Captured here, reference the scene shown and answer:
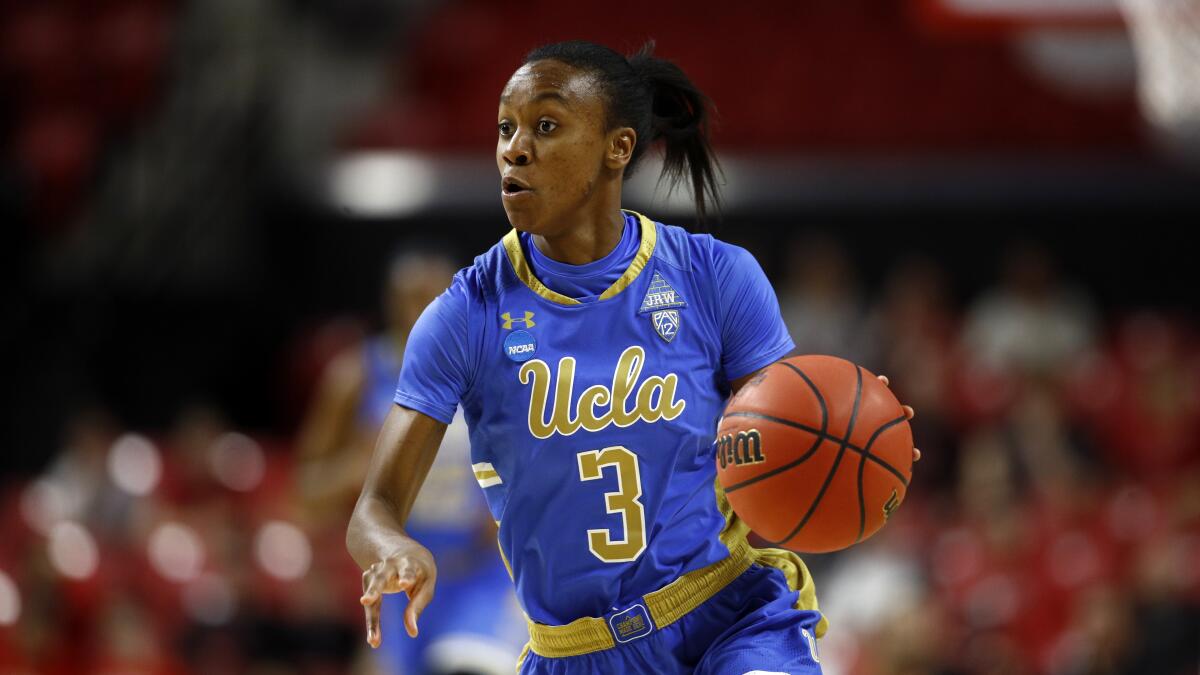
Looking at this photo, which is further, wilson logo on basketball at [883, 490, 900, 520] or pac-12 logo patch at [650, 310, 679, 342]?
pac-12 logo patch at [650, 310, 679, 342]

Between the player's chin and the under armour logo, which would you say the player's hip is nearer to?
the under armour logo

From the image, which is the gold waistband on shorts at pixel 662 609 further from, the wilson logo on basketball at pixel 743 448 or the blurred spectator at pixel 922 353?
the blurred spectator at pixel 922 353

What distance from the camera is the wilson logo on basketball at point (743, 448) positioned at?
3658 mm

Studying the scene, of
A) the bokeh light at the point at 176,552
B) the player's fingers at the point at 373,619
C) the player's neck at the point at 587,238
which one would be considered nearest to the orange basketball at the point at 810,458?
the player's neck at the point at 587,238

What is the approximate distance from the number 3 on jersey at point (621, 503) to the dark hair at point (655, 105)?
71cm

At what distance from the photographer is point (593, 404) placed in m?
3.78

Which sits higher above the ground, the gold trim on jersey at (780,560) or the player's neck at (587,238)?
the player's neck at (587,238)

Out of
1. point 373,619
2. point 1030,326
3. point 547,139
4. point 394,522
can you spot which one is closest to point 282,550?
point 1030,326

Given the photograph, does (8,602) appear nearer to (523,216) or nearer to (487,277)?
(487,277)

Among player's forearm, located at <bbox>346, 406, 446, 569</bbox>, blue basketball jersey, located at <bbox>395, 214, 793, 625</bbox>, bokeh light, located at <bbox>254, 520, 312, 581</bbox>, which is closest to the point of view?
player's forearm, located at <bbox>346, 406, 446, 569</bbox>

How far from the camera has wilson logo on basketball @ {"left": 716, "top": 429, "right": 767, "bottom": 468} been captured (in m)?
3.66

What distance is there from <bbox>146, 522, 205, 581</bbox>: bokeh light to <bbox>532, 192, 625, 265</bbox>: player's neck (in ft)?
20.8

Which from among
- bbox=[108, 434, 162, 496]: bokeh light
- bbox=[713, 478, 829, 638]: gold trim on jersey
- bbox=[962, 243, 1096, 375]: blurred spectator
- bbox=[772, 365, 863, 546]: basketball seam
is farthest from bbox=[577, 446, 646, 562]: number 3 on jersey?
bbox=[962, 243, 1096, 375]: blurred spectator

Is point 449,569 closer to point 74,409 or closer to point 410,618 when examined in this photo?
point 410,618
